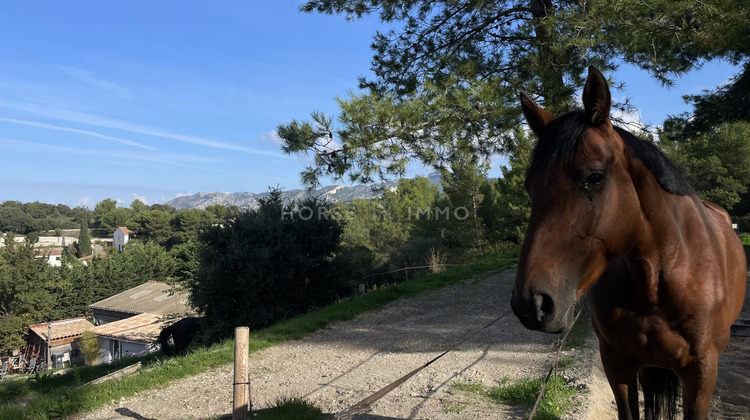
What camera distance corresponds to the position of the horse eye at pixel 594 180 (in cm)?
141

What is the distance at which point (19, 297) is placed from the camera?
32688mm

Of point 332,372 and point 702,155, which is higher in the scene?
point 702,155

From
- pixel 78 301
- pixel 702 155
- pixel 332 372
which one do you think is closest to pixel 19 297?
pixel 78 301

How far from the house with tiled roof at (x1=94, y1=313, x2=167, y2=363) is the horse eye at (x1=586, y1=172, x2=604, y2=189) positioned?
25.3m

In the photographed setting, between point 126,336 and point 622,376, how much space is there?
27.9 meters

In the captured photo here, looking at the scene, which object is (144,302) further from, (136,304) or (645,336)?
(645,336)

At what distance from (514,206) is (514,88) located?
56.9 ft

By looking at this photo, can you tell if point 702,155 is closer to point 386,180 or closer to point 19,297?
point 386,180

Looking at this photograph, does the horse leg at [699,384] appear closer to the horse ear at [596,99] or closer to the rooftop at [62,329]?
the horse ear at [596,99]

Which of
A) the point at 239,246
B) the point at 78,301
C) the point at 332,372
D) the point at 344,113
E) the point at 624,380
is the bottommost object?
the point at 78,301

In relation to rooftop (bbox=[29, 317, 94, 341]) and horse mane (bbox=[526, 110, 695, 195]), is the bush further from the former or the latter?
rooftop (bbox=[29, 317, 94, 341])

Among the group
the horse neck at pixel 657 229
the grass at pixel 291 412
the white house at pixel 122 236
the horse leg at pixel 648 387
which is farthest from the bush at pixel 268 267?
the white house at pixel 122 236

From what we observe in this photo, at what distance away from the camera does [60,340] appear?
30281mm

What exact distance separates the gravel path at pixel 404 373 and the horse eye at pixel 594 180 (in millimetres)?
2833
